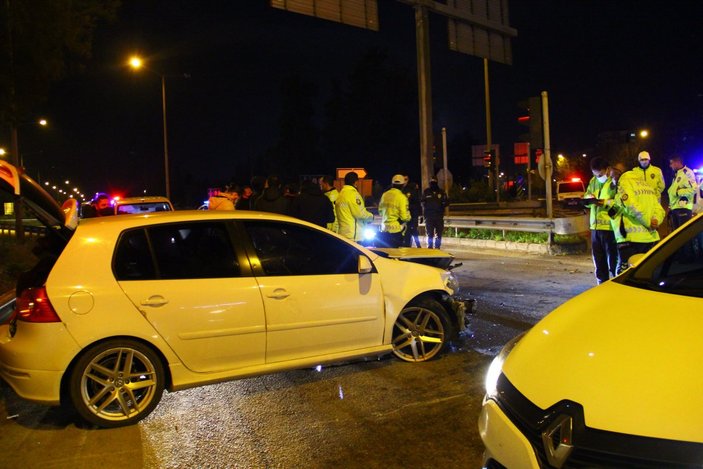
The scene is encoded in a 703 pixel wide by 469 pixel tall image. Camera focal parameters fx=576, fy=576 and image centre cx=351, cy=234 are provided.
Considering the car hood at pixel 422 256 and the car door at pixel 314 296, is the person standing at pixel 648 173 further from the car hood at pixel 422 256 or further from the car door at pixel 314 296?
the car door at pixel 314 296

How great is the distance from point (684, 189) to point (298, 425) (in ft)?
28.3

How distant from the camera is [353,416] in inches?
170

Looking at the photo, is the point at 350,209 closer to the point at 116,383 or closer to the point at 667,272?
the point at 116,383

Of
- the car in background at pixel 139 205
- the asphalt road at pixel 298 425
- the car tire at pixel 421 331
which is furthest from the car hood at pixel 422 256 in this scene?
the car in background at pixel 139 205

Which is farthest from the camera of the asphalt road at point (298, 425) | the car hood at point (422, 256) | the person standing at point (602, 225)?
the person standing at point (602, 225)

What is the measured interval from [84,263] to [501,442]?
3.20m

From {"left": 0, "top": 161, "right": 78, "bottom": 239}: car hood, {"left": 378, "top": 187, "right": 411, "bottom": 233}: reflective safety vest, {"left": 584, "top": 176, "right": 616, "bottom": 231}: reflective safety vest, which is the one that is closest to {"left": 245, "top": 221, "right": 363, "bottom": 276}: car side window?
{"left": 0, "top": 161, "right": 78, "bottom": 239}: car hood

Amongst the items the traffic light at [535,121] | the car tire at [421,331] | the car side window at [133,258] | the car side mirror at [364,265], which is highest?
the traffic light at [535,121]

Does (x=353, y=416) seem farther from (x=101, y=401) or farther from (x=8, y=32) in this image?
(x=8, y=32)

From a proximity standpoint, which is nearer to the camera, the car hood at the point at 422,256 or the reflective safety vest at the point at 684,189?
the car hood at the point at 422,256

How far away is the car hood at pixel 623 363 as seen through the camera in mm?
2016

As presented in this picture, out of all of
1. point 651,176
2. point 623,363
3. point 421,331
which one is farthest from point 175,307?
point 651,176

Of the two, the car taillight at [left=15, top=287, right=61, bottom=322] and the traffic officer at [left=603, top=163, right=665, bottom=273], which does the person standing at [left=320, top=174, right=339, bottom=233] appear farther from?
the car taillight at [left=15, top=287, right=61, bottom=322]

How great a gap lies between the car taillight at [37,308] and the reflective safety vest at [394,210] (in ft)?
20.2
